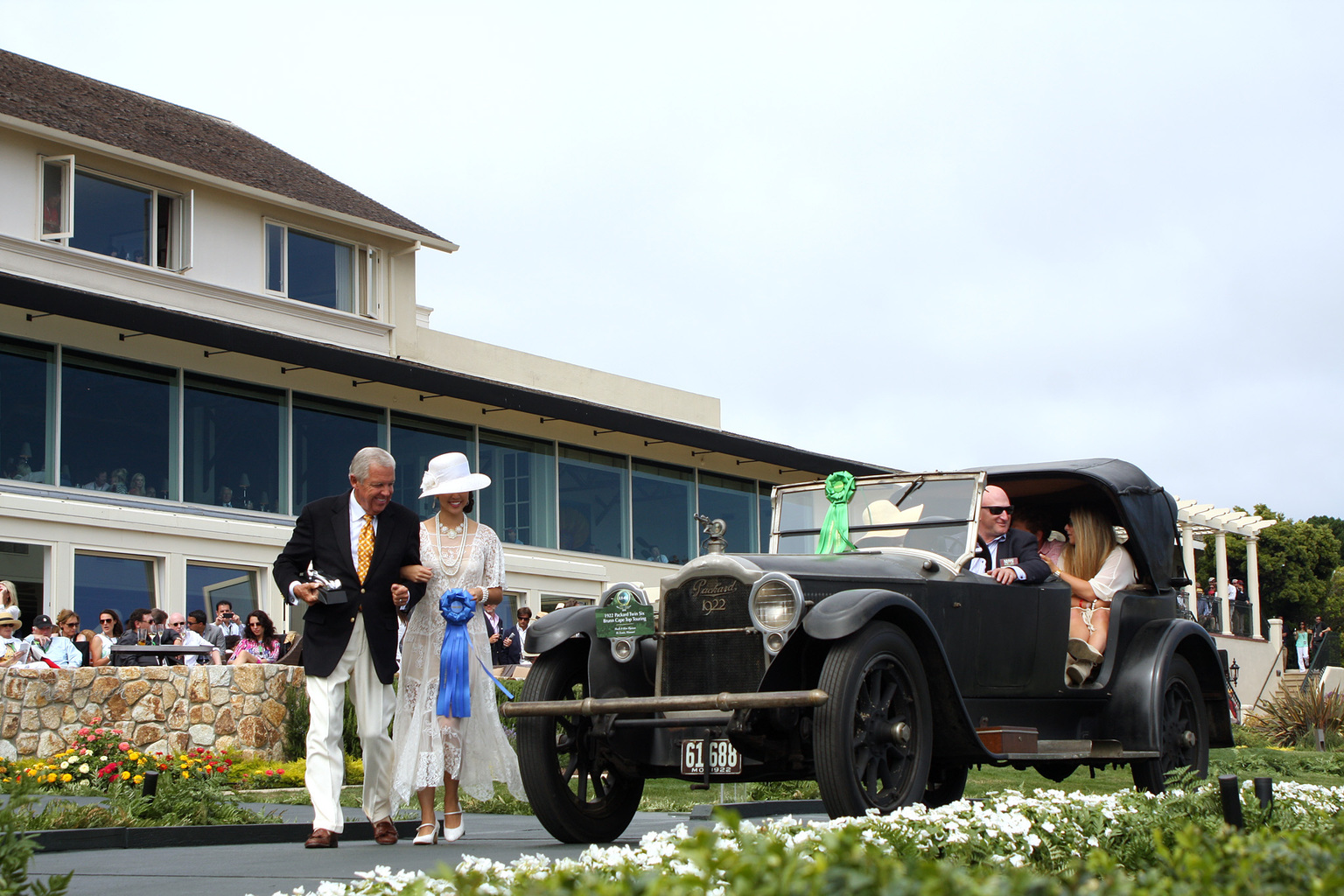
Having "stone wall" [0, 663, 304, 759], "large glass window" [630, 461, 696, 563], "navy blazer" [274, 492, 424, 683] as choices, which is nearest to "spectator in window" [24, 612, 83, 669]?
"stone wall" [0, 663, 304, 759]

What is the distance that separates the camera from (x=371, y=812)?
303 inches

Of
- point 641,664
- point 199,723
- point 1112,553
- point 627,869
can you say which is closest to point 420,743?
point 641,664

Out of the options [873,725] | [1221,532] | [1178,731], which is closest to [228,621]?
[1178,731]

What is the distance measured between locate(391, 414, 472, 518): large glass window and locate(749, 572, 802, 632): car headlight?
16972mm

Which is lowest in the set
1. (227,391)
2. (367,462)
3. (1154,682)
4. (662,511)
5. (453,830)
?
(453,830)

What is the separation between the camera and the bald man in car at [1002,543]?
8859 millimetres

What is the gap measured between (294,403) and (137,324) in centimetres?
375

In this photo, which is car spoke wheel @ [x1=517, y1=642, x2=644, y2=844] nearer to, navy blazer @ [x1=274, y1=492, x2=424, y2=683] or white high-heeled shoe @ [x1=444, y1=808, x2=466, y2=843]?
white high-heeled shoe @ [x1=444, y1=808, x2=466, y2=843]

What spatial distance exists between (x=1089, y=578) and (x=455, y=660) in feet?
15.6

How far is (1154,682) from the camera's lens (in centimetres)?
911

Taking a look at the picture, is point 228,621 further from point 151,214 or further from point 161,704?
point 151,214

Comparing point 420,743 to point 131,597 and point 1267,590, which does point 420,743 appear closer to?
point 131,597

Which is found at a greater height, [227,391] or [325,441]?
[227,391]

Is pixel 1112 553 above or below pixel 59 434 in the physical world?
below
